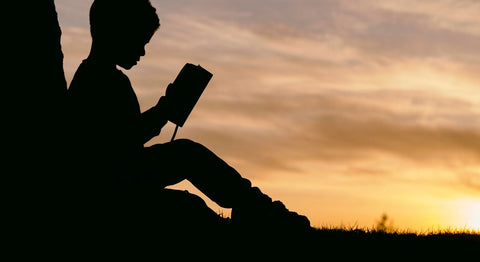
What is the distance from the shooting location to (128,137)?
6.29 metres

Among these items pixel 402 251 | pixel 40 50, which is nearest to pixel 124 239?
pixel 40 50

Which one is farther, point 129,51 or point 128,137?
point 129,51

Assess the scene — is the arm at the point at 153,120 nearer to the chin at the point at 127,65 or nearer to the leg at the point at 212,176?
the leg at the point at 212,176

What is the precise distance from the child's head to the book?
1.77 ft

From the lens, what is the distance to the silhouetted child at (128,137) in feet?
20.2

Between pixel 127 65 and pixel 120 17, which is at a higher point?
pixel 120 17

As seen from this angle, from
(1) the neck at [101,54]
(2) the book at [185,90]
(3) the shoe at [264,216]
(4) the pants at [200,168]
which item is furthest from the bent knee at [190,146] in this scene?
(1) the neck at [101,54]

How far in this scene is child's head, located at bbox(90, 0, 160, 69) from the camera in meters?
6.49

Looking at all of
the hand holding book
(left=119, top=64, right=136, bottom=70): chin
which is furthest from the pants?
(left=119, top=64, right=136, bottom=70): chin

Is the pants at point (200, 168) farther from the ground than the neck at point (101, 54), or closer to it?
closer to it

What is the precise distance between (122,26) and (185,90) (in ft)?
2.87

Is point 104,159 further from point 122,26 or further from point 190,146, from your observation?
point 122,26

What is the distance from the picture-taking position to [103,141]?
Result: 614 centimetres

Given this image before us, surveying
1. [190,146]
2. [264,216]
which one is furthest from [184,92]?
[264,216]
